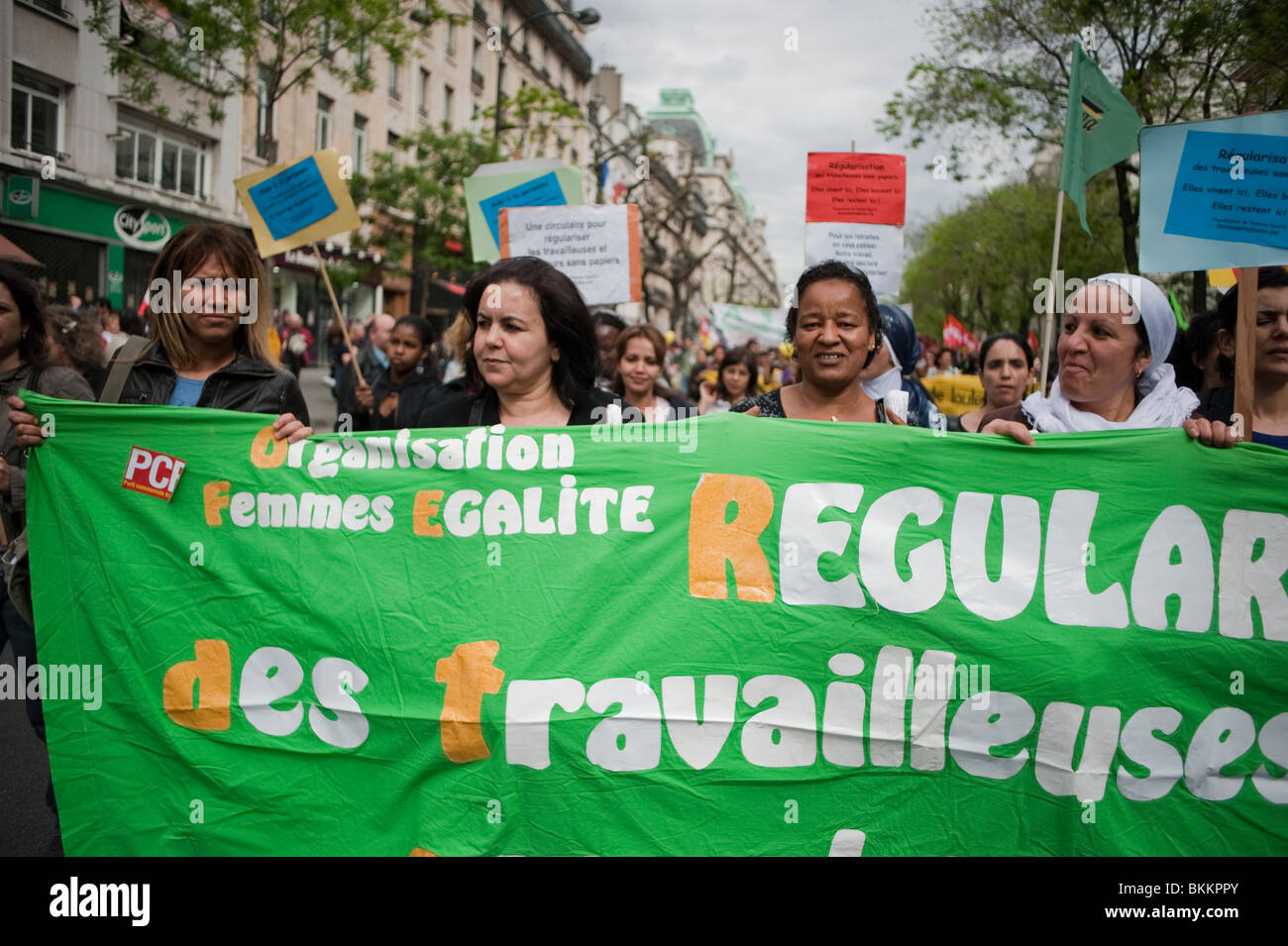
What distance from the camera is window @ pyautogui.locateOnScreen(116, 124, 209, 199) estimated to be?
21.7 meters

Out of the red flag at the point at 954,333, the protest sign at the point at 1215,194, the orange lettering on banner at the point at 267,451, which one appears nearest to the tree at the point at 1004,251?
the red flag at the point at 954,333

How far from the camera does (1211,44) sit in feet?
40.9

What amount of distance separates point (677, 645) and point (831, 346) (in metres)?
1.02

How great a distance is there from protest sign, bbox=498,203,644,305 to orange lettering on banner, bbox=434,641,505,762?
3.80 m

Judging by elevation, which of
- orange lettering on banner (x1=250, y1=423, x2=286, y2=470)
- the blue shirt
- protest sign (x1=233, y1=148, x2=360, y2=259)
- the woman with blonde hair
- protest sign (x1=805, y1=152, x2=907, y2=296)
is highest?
protest sign (x1=805, y1=152, x2=907, y2=296)

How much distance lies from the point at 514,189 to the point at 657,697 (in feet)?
15.9

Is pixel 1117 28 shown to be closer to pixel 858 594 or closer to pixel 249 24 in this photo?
pixel 249 24

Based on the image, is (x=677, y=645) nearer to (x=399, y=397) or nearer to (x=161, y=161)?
(x=399, y=397)

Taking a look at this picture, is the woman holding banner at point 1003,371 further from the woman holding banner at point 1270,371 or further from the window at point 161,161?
the window at point 161,161

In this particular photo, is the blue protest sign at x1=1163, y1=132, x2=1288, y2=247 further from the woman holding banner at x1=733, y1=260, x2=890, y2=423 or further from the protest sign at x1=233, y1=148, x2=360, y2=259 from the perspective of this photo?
the protest sign at x1=233, y1=148, x2=360, y2=259

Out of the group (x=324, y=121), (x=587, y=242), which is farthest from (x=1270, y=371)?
(x=324, y=121)

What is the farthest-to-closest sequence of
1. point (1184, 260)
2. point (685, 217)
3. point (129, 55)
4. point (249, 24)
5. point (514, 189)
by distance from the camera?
point (685, 217)
point (129, 55)
point (249, 24)
point (514, 189)
point (1184, 260)

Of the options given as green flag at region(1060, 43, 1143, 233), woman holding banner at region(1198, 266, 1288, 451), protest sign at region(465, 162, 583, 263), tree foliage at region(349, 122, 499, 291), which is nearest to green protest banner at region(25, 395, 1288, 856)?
woman holding banner at region(1198, 266, 1288, 451)

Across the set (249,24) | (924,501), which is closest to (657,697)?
(924,501)
